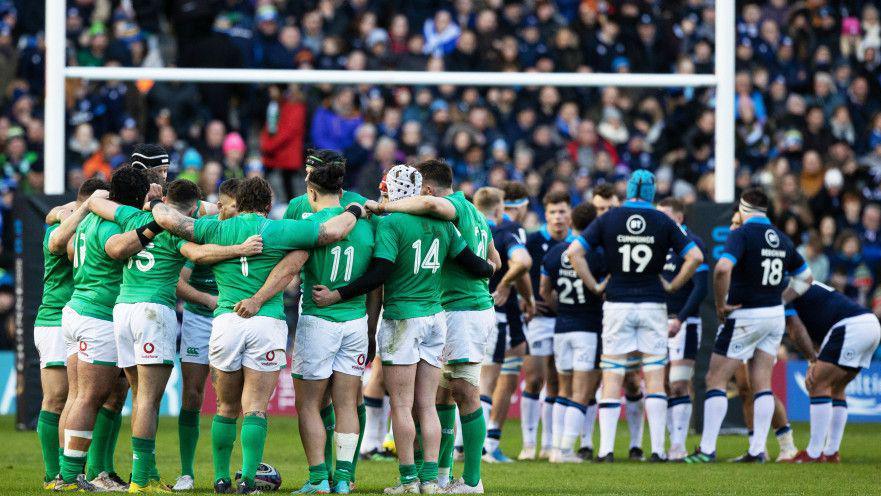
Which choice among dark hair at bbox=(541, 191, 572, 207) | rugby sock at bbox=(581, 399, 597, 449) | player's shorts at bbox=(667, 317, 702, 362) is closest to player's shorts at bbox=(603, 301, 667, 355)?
rugby sock at bbox=(581, 399, 597, 449)

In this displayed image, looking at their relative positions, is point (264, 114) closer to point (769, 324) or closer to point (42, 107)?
point (42, 107)

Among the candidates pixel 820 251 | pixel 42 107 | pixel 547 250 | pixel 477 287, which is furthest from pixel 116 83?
pixel 477 287

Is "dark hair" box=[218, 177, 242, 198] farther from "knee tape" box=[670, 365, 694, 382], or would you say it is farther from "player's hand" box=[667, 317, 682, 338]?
"knee tape" box=[670, 365, 694, 382]

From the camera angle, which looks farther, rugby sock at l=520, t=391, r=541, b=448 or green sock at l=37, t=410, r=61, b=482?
rugby sock at l=520, t=391, r=541, b=448

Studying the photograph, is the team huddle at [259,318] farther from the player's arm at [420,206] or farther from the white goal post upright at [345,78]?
the white goal post upright at [345,78]

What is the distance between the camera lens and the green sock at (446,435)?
33.8ft

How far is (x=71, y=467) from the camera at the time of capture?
9.98 m

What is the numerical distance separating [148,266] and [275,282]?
1.04m

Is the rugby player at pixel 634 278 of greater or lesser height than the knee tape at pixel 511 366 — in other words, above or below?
above

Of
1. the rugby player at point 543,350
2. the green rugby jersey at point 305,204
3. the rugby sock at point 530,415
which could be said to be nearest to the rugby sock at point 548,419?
the rugby player at point 543,350

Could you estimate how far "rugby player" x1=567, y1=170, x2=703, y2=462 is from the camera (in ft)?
42.1

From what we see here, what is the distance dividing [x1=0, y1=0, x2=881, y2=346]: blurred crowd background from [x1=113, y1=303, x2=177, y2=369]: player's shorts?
951cm

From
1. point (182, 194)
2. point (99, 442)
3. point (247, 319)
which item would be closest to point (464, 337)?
point (247, 319)

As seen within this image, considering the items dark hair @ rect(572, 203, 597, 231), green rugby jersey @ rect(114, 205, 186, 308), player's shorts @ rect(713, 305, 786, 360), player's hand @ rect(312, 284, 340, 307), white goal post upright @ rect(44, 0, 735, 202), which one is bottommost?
player's shorts @ rect(713, 305, 786, 360)
